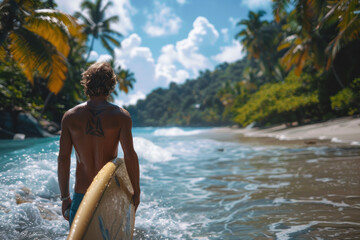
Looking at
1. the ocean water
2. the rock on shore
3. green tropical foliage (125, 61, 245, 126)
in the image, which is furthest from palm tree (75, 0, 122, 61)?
green tropical foliage (125, 61, 245, 126)

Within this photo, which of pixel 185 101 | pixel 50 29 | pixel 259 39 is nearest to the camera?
pixel 50 29

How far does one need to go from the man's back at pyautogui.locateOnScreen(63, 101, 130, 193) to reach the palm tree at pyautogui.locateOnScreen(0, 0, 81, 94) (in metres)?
9.15

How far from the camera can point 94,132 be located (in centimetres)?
181

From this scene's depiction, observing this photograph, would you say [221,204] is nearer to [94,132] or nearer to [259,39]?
[94,132]

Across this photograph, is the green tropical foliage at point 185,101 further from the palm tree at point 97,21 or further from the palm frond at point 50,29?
the palm frond at point 50,29

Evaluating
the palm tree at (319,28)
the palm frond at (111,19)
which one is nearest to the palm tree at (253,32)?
the palm tree at (319,28)

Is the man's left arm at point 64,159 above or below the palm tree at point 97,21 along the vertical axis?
below

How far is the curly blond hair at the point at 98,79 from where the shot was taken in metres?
1.87

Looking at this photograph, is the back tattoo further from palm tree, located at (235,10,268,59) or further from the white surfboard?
palm tree, located at (235,10,268,59)

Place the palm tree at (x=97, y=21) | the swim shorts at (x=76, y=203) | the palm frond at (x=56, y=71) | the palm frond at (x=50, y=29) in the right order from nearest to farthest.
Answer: the swim shorts at (x=76, y=203), the palm frond at (x=50, y=29), the palm frond at (x=56, y=71), the palm tree at (x=97, y=21)

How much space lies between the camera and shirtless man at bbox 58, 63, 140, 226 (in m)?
1.81

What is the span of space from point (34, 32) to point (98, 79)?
34.3ft

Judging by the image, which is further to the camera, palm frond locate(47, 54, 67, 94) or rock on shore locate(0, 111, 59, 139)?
rock on shore locate(0, 111, 59, 139)

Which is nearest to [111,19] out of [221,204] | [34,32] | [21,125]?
[21,125]
